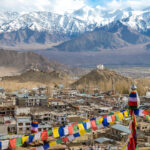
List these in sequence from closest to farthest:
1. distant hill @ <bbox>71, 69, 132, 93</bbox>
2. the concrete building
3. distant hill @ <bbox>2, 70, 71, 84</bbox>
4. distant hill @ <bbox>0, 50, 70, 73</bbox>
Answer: the concrete building, distant hill @ <bbox>71, 69, 132, 93</bbox>, distant hill @ <bbox>2, 70, 71, 84</bbox>, distant hill @ <bbox>0, 50, 70, 73</bbox>

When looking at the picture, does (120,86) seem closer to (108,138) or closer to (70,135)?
(108,138)

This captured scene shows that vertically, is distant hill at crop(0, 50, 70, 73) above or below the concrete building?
above

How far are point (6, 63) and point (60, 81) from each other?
6193cm

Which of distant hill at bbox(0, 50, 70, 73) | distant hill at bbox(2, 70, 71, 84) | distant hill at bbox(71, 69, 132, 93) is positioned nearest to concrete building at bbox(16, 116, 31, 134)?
distant hill at bbox(71, 69, 132, 93)

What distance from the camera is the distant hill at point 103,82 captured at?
229ft

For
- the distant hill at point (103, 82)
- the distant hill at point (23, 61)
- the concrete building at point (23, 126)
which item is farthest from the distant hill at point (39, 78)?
the concrete building at point (23, 126)

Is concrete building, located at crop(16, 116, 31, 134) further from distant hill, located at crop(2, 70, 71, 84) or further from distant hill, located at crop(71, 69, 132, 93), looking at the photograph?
distant hill, located at crop(2, 70, 71, 84)

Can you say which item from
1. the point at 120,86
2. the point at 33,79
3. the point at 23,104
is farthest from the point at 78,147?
the point at 33,79

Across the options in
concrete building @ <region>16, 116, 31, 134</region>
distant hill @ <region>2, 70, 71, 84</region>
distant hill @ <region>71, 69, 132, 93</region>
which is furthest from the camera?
distant hill @ <region>2, 70, 71, 84</region>

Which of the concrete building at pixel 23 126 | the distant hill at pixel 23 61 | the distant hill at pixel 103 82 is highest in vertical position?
the distant hill at pixel 23 61

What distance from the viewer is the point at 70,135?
Result: 33.7 ft

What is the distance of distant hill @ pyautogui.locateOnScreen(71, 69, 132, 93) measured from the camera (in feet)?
229

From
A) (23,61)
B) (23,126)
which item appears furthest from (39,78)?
(23,61)

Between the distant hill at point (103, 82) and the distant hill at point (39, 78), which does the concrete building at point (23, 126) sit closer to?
the distant hill at point (103, 82)
